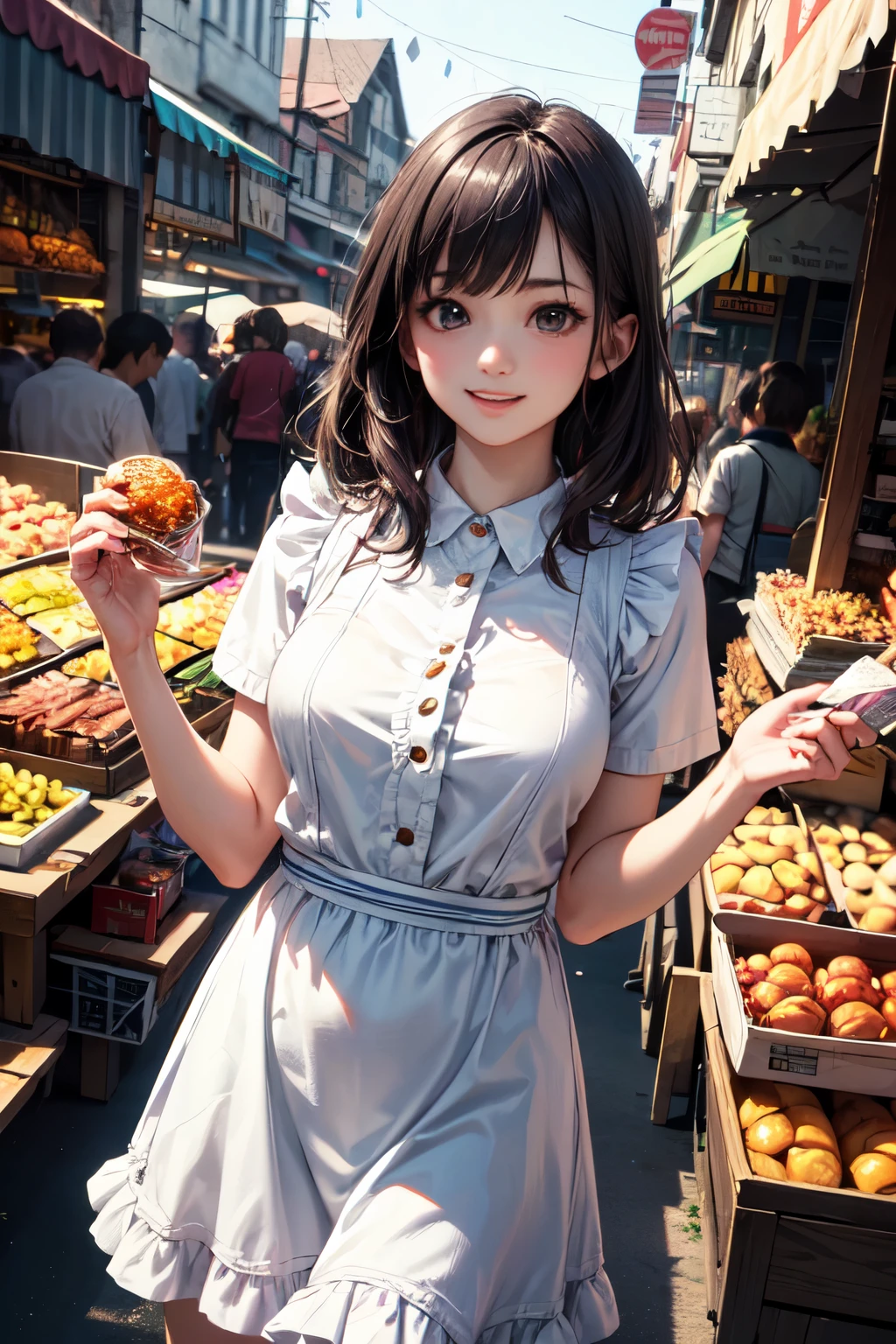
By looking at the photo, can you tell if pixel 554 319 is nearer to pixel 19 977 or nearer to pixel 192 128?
pixel 19 977

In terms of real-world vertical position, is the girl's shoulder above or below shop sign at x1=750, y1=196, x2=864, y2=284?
below

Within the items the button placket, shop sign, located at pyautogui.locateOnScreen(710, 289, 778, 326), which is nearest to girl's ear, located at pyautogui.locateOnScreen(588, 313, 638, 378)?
the button placket

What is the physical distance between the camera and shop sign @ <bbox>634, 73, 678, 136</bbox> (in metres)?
14.5

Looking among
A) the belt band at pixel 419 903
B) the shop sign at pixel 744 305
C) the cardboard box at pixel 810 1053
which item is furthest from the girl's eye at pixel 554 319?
the shop sign at pixel 744 305

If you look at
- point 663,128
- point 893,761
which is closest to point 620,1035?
point 893,761

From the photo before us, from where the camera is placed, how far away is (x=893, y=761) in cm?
341

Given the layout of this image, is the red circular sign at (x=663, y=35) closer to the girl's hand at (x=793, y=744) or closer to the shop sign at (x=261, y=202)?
the shop sign at (x=261, y=202)

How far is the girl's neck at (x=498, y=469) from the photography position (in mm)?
1488

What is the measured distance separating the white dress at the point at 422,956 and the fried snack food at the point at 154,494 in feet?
0.61

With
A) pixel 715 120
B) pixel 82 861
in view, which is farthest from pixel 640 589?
pixel 715 120

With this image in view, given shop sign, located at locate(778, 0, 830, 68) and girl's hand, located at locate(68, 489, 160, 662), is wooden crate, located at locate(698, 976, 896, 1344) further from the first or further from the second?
shop sign, located at locate(778, 0, 830, 68)

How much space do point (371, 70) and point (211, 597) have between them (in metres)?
15.2

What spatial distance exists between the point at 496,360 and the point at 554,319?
94 mm

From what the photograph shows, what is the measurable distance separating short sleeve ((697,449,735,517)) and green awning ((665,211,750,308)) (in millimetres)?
2348
